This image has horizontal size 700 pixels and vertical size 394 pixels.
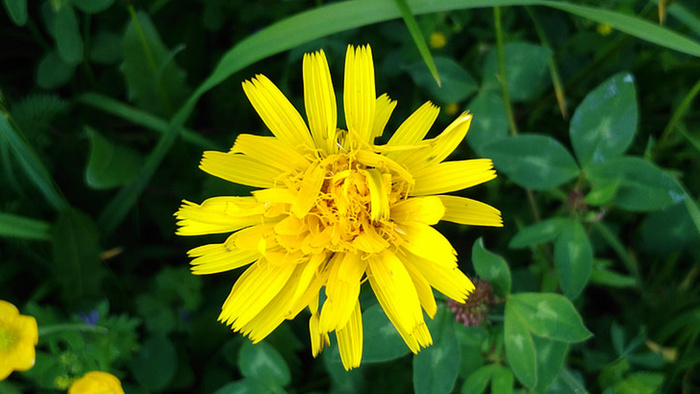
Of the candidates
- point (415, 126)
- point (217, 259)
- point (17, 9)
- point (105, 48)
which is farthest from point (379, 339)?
point (105, 48)

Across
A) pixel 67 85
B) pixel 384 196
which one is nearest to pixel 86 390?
pixel 384 196

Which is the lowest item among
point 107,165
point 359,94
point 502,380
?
point 502,380

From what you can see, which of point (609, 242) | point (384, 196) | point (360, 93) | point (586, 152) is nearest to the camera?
point (384, 196)

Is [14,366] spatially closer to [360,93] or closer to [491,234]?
[360,93]

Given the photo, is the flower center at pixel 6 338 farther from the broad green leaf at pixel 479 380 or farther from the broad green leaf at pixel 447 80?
the broad green leaf at pixel 447 80

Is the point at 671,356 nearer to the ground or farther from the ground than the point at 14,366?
nearer to the ground

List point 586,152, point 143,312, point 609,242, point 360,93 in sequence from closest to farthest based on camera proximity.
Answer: point 360,93 → point 586,152 → point 143,312 → point 609,242

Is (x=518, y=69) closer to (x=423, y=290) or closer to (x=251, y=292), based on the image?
(x=423, y=290)

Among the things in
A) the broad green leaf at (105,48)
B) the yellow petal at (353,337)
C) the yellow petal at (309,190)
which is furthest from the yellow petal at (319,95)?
the broad green leaf at (105,48)
